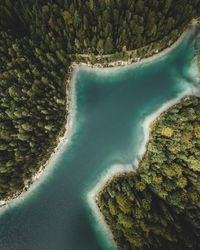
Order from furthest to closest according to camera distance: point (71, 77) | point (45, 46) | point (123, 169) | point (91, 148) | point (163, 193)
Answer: point (71, 77) → point (91, 148) → point (123, 169) → point (45, 46) → point (163, 193)

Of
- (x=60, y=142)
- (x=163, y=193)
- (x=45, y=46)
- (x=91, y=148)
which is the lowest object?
(x=163, y=193)

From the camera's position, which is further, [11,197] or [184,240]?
[11,197]

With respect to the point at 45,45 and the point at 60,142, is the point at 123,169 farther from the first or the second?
the point at 45,45

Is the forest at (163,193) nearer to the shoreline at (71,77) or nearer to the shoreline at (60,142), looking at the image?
the shoreline at (71,77)

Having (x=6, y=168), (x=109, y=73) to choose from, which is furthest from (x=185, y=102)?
(x=6, y=168)

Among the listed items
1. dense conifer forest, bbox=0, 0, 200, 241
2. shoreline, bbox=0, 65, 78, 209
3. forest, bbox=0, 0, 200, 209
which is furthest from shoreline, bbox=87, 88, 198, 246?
forest, bbox=0, 0, 200, 209

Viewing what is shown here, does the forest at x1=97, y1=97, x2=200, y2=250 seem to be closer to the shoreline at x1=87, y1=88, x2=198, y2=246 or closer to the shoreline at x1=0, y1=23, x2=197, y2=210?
the shoreline at x1=87, y1=88, x2=198, y2=246

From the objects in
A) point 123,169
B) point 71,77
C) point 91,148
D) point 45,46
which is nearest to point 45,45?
point 45,46

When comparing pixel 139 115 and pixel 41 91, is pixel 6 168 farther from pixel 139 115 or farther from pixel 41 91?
pixel 139 115
